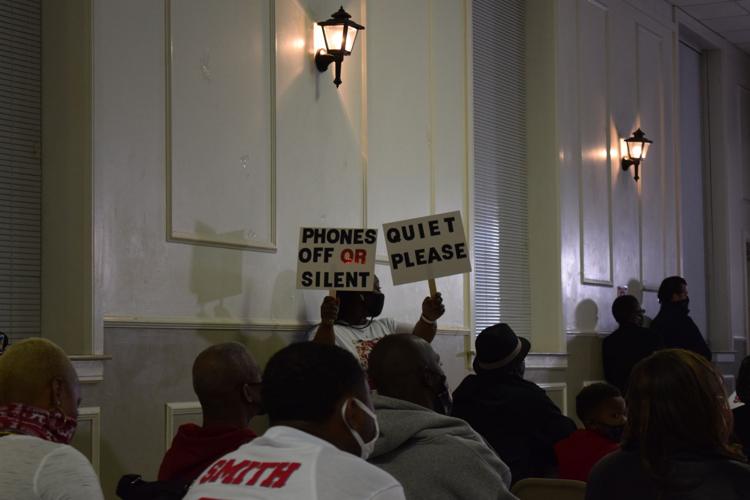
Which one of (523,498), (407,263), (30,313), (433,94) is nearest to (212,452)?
(523,498)

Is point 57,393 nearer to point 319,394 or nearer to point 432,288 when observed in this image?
point 319,394

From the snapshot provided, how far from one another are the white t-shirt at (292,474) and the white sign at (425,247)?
3.26m

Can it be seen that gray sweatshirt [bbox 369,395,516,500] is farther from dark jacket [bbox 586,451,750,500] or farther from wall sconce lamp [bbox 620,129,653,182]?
wall sconce lamp [bbox 620,129,653,182]

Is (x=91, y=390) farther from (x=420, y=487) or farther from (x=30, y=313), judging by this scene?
(x=420, y=487)

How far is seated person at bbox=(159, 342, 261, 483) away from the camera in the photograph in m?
2.94

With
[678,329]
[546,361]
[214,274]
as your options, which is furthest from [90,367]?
[678,329]

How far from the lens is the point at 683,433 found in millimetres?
2342

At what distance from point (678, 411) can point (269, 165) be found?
3.38 meters

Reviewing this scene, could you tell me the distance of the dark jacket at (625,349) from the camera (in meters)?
8.40

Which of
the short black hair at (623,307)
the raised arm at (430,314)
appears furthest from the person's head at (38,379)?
the short black hair at (623,307)

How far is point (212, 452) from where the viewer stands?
295 centimetres

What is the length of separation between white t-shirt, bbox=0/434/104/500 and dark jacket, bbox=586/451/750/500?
117 centimetres

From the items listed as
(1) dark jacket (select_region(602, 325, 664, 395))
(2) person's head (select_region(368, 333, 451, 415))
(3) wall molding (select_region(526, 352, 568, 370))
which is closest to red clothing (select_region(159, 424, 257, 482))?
(2) person's head (select_region(368, 333, 451, 415))

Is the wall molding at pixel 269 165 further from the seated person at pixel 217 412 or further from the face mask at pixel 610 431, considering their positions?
the face mask at pixel 610 431
